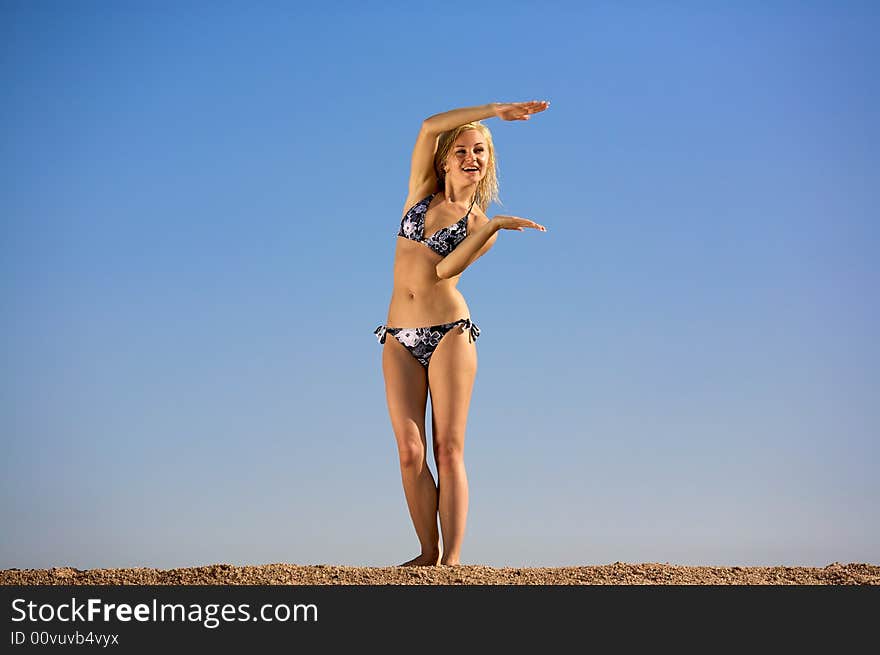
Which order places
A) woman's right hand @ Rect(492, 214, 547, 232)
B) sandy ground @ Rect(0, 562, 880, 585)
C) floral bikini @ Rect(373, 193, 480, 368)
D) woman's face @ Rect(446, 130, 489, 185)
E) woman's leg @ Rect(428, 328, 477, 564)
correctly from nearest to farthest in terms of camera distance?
sandy ground @ Rect(0, 562, 880, 585) → woman's right hand @ Rect(492, 214, 547, 232) → woman's leg @ Rect(428, 328, 477, 564) → floral bikini @ Rect(373, 193, 480, 368) → woman's face @ Rect(446, 130, 489, 185)

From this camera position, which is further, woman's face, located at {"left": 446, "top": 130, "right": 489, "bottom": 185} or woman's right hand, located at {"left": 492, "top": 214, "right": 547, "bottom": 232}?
woman's face, located at {"left": 446, "top": 130, "right": 489, "bottom": 185}

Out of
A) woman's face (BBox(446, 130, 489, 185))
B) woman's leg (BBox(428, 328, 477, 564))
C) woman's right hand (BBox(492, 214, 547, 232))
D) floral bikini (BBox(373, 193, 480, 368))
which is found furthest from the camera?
woman's face (BBox(446, 130, 489, 185))

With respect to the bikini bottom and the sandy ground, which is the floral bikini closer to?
the bikini bottom

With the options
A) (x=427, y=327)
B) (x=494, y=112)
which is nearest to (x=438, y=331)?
(x=427, y=327)

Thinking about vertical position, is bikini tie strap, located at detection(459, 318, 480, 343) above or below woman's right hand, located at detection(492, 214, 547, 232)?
below

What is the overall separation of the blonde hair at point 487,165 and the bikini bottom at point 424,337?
4.49 ft

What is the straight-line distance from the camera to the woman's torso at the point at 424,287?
9.61 meters

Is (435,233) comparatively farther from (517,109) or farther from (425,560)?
(425,560)

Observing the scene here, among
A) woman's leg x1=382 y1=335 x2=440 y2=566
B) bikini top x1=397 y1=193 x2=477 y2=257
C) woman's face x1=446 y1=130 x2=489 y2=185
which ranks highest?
woman's face x1=446 y1=130 x2=489 y2=185

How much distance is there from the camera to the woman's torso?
9.61 metres

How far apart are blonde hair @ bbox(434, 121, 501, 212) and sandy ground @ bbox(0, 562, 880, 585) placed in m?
3.59

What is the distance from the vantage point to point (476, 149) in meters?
9.92

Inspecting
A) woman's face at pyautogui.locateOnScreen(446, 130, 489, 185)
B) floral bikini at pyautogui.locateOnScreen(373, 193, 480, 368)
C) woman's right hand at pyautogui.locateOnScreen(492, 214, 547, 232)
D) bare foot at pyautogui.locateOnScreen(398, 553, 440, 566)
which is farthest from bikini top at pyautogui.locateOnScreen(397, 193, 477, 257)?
bare foot at pyautogui.locateOnScreen(398, 553, 440, 566)

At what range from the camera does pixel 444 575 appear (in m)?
8.30
